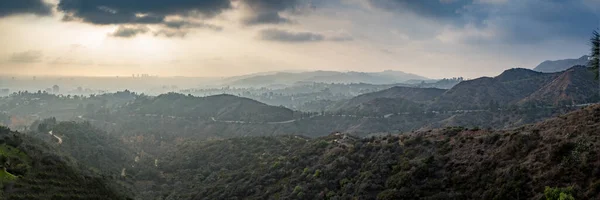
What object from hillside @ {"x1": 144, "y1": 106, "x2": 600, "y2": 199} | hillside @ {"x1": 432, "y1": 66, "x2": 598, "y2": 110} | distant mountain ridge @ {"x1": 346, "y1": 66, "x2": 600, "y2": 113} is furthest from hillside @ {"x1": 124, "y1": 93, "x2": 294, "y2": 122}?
hillside @ {"x1": 144, "y1": 106, "x2": 600, "y2": 199}

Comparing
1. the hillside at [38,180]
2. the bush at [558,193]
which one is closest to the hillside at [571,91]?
the bush at [558,193]

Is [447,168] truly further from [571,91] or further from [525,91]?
[525,91]

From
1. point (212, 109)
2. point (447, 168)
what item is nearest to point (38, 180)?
point (447, 168)

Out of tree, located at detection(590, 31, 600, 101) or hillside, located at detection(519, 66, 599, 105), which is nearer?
tree, located at detection(590, 31, 600, 101)

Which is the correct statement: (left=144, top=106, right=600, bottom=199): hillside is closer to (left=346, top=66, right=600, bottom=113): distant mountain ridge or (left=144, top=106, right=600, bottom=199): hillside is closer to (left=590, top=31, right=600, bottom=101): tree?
(left=590, top=31, right=600, bottom=101): tree

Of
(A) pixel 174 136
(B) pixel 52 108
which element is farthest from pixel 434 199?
(B) pixel 52 108

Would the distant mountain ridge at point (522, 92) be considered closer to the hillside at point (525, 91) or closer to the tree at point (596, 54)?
the hillside at point (525, 91)
